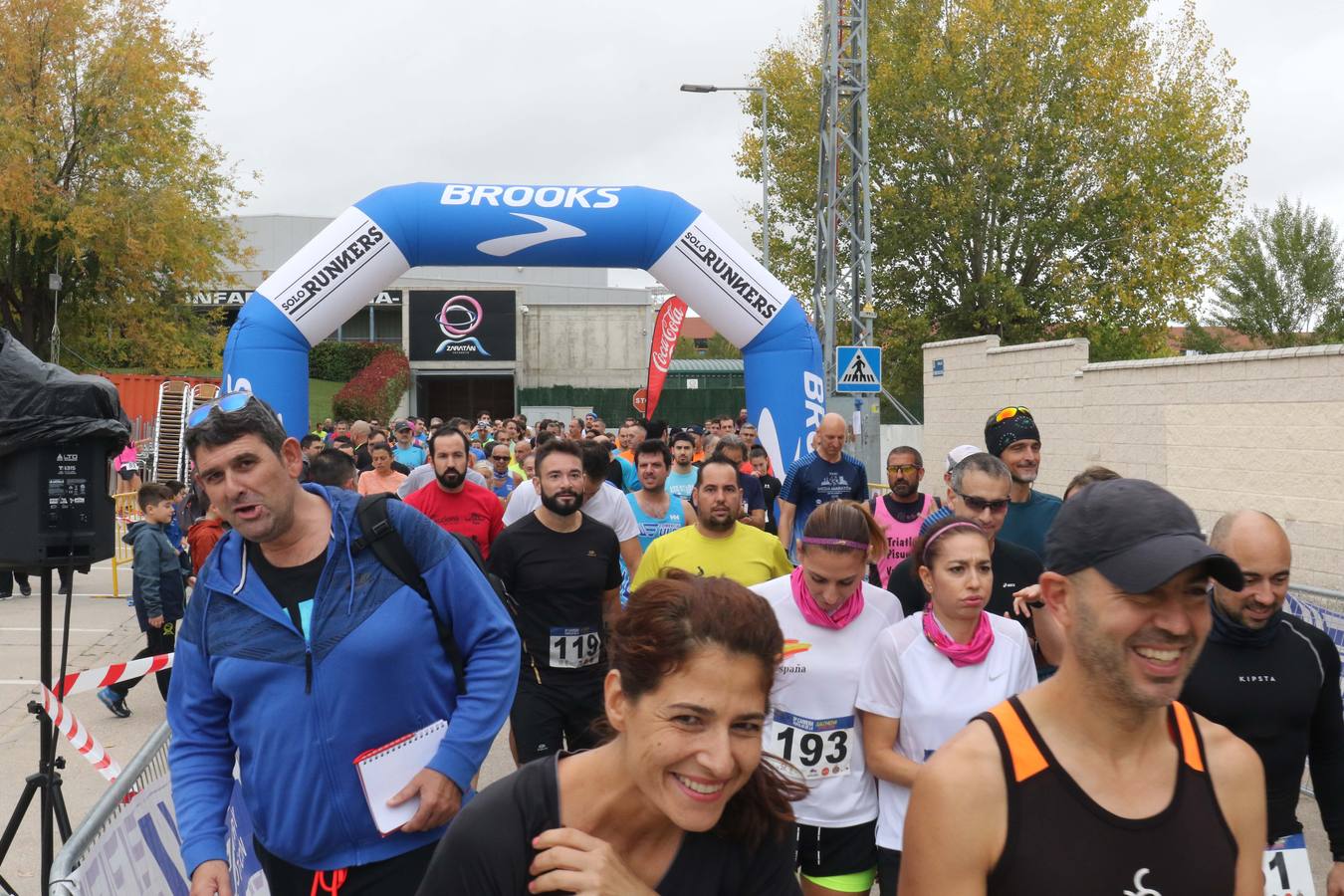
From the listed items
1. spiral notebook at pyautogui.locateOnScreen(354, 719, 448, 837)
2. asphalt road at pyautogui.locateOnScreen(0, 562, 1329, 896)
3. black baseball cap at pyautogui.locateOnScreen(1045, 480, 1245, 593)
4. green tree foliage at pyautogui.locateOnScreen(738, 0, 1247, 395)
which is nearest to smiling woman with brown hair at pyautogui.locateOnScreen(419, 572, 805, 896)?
black baseball cap at pyautogui.locateOnScreen(1045, 480, 1245, 593)

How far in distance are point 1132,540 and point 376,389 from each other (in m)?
44.5

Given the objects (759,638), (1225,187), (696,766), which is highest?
(1225,187)

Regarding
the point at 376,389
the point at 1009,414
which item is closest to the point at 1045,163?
the point at 1009,414

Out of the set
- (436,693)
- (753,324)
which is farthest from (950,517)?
(753,324)

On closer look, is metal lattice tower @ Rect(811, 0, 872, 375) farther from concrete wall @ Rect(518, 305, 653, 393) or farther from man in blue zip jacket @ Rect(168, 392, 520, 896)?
concrete wall @ Rect(518, 305, 653, 393)

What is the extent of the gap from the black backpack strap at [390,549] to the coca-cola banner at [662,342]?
15.5 m

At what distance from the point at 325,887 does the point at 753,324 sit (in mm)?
10846

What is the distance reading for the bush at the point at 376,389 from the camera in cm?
4297

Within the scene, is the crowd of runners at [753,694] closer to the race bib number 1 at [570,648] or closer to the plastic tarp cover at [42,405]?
the race bib number 1 at [570,648]

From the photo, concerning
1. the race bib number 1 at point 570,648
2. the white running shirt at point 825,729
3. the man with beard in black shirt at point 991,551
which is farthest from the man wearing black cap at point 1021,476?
the race bib number 1 at point 570,648

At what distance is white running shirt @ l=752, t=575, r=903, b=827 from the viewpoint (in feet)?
12.3

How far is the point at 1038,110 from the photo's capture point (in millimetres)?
25406

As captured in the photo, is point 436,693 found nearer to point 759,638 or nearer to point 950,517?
point 759,638

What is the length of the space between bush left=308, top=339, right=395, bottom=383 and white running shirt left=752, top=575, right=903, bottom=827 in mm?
47231
